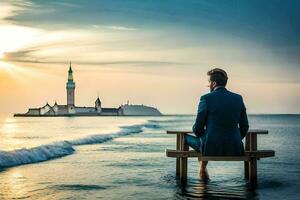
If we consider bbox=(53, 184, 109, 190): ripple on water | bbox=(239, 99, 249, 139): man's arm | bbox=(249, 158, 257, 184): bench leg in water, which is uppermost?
bbox=(239, 99, 249, 139): man's arm

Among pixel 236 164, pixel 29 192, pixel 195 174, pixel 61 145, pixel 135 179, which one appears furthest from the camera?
pixel 61 145

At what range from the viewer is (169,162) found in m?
13.4

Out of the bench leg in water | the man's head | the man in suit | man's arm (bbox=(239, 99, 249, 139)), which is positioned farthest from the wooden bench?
the man's head

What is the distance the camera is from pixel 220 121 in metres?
8.34

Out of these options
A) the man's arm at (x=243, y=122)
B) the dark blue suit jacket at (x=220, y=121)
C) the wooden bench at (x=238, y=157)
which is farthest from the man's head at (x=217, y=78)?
the wooden bench at (x=238, y=157)

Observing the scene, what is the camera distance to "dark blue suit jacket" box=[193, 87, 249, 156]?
8.31m

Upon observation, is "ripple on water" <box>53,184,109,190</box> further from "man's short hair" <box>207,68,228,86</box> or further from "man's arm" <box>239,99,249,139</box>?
"man's short hair" <box>207,68,228,86</box>

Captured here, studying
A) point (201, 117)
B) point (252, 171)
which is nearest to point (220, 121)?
point (201, 117)

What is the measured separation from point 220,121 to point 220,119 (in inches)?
1.4

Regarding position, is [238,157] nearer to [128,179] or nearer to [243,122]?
[243,122]

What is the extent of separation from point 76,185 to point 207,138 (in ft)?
8.59

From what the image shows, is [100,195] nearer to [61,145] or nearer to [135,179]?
[135,179]

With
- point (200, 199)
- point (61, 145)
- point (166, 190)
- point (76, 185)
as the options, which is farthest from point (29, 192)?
point (61, 145)

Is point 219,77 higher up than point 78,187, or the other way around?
point 219,77
